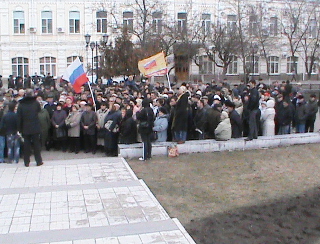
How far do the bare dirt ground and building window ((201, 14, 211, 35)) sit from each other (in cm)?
2958

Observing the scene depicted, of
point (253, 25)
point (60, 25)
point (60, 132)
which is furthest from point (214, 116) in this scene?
point (60, 25)

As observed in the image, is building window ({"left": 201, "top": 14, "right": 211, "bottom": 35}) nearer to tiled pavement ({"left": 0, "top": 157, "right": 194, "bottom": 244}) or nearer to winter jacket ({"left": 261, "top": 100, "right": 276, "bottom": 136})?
winter jacket ({"left": 261, "top": 100, "right": 276, "bottom": 136})

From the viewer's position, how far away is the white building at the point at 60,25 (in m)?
45.3

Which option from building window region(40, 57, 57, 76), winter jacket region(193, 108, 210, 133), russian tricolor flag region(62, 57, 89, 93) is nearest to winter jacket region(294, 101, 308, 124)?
winter jacket region(193, 108, 210, 133)

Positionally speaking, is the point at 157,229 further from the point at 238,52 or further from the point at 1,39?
the point at 1,39

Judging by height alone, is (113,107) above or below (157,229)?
above

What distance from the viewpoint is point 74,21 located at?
154 ft

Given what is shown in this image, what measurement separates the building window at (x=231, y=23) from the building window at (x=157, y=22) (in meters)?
6.17

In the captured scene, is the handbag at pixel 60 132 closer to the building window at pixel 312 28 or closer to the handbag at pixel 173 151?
the handbag at pixel 173 151

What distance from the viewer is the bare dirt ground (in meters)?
7.64

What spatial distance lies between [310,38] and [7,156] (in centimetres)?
4098

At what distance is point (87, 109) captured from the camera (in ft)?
45.2

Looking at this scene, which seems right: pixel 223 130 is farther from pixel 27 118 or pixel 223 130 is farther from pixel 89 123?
pixel 27 118

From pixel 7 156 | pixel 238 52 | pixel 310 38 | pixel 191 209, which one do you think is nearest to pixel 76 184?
pixel 191 209
